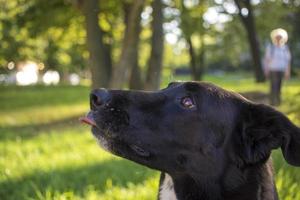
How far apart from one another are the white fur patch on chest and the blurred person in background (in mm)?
10531

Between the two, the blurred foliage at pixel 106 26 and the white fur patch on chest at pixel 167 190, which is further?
the blurred foliage at pixel 106 26

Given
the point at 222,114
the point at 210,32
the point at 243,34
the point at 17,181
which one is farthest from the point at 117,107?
the point at 243,34

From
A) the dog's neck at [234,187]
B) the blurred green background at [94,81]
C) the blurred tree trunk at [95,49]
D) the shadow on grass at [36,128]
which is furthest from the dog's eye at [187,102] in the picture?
the blurred tree trunk at [95,49]

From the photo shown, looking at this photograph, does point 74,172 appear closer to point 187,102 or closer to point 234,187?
point 187,102

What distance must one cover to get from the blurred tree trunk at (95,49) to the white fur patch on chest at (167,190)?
11775 mm

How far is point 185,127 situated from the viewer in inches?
146

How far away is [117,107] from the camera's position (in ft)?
11.7

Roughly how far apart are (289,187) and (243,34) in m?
33.1

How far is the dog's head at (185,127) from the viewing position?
3.58 m

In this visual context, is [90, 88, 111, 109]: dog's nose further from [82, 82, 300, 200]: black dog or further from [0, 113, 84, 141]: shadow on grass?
[0, 113, 84, 141]: shadow on grass

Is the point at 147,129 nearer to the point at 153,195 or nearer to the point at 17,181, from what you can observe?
the point at 153,195

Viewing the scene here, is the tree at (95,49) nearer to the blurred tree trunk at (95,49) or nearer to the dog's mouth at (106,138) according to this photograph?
the blurred tree trunk at (95,49)

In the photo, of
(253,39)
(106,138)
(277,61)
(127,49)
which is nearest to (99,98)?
(106,138)

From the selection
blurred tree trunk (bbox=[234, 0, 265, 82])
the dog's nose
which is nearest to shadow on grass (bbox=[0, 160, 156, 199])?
the dog's nose
